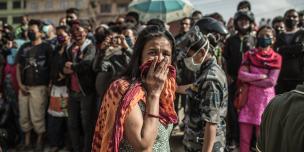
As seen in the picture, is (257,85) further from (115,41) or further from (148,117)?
(148,117)

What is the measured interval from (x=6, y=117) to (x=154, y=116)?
512cm

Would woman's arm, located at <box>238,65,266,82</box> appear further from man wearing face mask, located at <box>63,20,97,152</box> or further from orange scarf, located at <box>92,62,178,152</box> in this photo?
orange scarf, located at <box>92,62,178,152</box>

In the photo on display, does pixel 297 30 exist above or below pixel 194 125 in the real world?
above

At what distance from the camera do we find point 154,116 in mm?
2377

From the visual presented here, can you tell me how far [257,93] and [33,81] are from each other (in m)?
3.39

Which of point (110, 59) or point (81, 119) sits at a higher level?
point (110, 59)

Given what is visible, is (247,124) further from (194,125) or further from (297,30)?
(194,125)

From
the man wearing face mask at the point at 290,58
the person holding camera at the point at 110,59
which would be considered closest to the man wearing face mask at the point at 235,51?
the man wearing face mask at the point at 290,58

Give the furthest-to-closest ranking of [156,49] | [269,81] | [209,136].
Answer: [269,81] → [209,136] → [156,49]

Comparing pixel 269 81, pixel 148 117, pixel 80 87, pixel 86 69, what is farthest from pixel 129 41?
pixel 148 117

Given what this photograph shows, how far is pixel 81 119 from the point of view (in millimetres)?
6191

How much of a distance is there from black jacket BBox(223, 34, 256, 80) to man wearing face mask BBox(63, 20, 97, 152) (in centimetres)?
193

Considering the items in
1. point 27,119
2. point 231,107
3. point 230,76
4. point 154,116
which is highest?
point 154,116

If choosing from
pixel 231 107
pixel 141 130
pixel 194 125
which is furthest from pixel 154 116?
pixel 231 107
